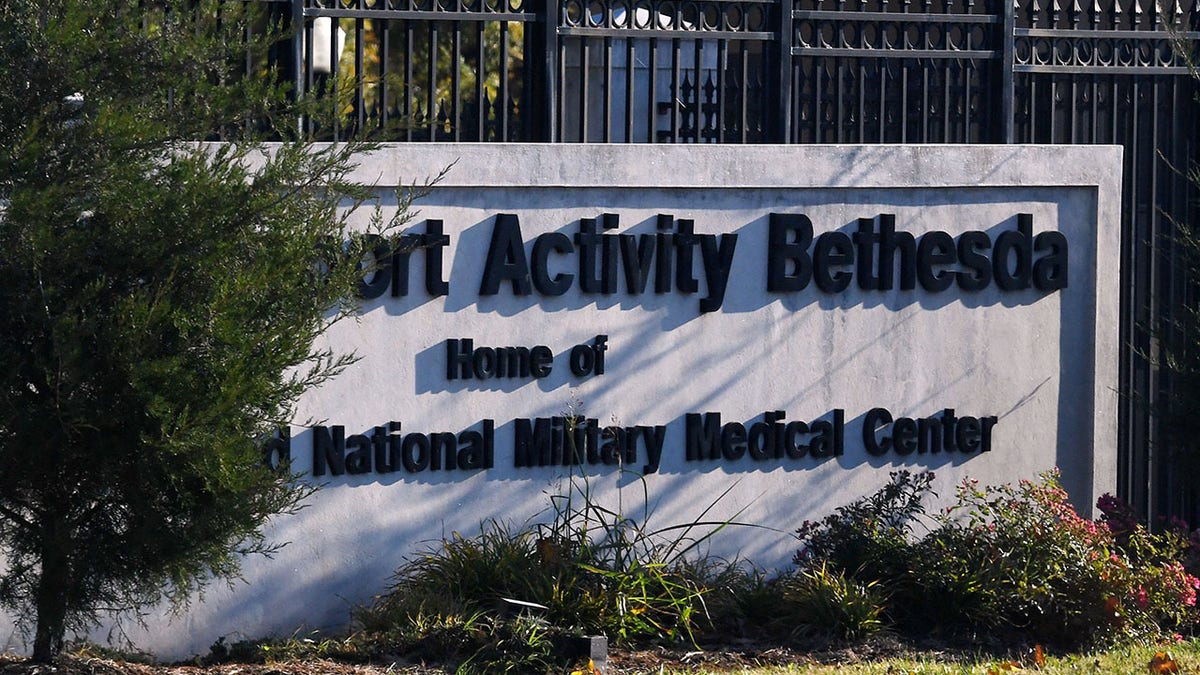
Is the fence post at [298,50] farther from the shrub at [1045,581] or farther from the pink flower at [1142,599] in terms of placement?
the pink flower at [1142,599]

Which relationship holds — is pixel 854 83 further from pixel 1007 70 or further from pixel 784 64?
pixel 1007 70

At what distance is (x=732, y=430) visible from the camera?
8.08 metres

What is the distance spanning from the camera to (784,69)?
834 cm

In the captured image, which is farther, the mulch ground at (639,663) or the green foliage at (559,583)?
the green foliage at (559,583)

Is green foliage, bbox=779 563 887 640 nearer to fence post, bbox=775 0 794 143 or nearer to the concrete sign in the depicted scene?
the concrete sign

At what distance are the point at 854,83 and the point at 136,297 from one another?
15.6 feet

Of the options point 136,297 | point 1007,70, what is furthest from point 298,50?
point 1007,70

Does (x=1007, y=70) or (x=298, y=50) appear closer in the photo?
(x=298, y=50)

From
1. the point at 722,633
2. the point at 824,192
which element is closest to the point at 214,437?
the point at 722,633

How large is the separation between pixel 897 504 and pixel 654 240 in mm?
1902

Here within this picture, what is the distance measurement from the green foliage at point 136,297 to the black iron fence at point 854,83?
171 centimetres

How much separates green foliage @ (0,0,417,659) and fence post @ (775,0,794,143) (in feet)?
11.0

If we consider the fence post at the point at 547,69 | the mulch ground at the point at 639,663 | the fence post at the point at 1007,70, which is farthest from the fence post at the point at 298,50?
the fence post at the point at 1007,70

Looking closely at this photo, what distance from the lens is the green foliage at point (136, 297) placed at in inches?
203
